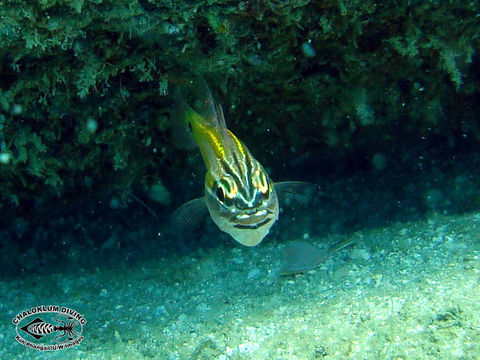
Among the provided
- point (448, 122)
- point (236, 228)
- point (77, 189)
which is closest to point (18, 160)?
point (77, 189)

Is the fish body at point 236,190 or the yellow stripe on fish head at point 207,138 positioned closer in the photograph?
the fish body at point 236,190

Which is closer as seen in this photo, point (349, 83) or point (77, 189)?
point (349, 83)

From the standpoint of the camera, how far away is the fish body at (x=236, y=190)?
3.15 m

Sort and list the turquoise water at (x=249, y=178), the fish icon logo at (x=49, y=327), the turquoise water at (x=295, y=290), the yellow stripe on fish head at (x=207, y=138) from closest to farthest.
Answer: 1. the turquoise water at (x=295, y=290)
2. the turquoise water at (x=249, y=178)
3. the yellow stripe on fish head at (x=207, y=138)
4. the fish icon logo at (x=49, y=327)

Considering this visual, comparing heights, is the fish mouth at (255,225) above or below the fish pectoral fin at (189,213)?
above

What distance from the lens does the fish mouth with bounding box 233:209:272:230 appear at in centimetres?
310

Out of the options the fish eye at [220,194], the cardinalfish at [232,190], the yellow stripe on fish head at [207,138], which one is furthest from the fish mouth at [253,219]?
the yellow stripe on fish head at [207,138]

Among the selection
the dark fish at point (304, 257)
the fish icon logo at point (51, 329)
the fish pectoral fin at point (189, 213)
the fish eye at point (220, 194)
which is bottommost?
the dark fish at point (304, 257)

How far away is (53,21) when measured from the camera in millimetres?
3293

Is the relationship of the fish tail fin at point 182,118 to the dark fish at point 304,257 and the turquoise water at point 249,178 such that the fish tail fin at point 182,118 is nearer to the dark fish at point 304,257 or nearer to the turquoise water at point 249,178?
the turquoise water at point 249,178

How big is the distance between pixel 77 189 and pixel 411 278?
5.13 meters

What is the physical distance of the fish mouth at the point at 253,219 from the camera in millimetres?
3102

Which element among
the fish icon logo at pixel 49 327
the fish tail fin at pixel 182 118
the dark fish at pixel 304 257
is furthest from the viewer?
the dark fish at pixel 304 257

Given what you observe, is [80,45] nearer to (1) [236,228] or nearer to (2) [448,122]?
(1) [236,228]
